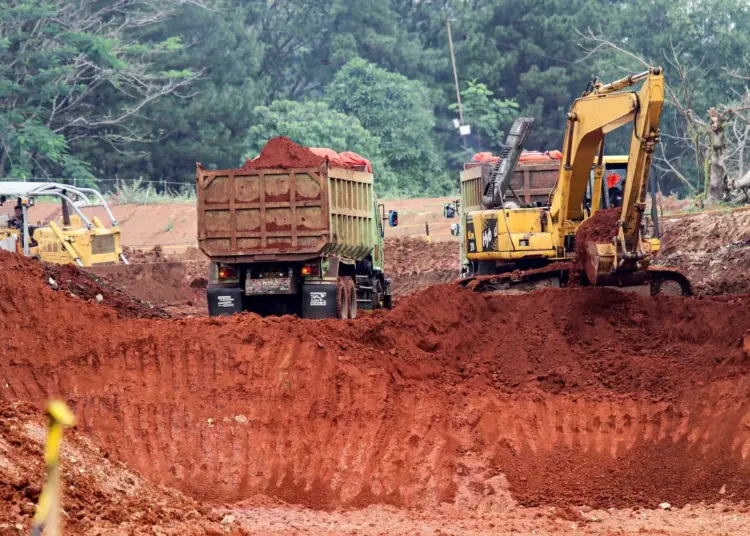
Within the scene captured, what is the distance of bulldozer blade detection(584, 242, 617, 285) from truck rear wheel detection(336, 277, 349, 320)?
3516mm

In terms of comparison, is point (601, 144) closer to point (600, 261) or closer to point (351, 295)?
point (600, 261)

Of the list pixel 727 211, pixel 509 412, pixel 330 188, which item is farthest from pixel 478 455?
pixel 727 211

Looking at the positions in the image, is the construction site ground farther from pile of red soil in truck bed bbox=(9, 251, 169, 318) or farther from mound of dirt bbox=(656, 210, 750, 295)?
mound of dirt bbox=(656, 210, 750, 295)

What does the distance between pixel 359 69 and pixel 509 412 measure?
38.3 m

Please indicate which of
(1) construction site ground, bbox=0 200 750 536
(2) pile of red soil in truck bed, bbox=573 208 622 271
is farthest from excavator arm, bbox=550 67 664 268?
(1) construction site ground, bbox=0 200 750 536

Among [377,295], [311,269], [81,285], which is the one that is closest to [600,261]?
[311,269]

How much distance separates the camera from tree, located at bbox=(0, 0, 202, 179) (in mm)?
42625

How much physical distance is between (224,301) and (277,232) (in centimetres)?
130

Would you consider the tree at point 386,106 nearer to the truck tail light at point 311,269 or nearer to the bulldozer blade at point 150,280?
the bulldozer blade at point 150,280

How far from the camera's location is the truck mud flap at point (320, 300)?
1631 centimetres

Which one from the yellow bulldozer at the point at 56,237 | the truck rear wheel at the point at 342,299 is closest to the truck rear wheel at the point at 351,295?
the truck rear wheel at the point at 342,299

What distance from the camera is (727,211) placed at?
83.1 ft

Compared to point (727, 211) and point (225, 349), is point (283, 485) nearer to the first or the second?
point (225, 349)

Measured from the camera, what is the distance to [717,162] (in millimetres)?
24625
